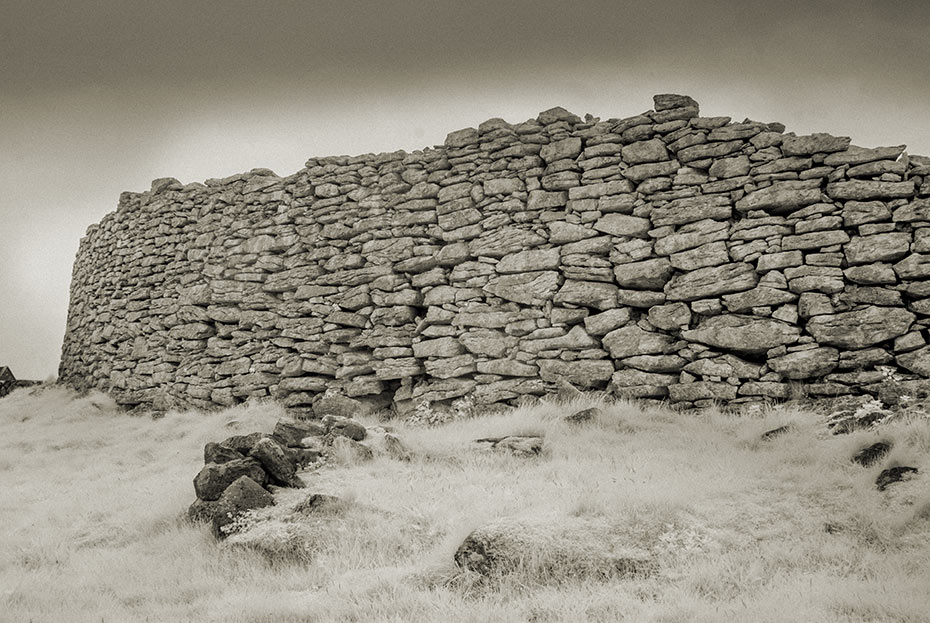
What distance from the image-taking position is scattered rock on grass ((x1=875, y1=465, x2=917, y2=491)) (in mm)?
5566

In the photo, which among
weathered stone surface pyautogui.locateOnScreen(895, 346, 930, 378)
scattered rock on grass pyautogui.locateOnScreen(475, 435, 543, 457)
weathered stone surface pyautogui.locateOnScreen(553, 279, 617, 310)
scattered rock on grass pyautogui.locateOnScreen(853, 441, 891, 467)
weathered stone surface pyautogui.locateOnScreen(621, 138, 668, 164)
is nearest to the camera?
scattered rock on grass pyautogui.locateOnScreen(853, 441, 891, 467)

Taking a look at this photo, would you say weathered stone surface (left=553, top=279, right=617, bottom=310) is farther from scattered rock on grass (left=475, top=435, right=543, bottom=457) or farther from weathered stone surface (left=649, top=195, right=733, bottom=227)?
scattered rock on grass (left=475, top=435, right=543, bottom=457)

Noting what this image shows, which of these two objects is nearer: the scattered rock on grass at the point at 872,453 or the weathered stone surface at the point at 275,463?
the scattered rock on grass at the point at 872,453

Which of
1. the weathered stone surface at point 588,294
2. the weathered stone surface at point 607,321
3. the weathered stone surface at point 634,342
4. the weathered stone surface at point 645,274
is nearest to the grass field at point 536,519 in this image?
the weathered stone surface at point 634,342

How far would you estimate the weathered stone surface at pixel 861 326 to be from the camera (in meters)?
8.38

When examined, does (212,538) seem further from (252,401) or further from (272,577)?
(252,401)

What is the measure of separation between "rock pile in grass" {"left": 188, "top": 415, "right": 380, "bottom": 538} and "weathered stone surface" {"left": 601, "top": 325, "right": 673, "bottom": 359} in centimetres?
373

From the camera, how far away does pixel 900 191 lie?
28.7 ft

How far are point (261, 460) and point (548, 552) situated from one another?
3.52 metres

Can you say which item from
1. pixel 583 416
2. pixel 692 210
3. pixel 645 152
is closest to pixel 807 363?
pixel 692 210

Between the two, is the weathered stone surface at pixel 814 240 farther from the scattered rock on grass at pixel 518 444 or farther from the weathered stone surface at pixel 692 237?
the scattered rock on grass at pixel 518 444

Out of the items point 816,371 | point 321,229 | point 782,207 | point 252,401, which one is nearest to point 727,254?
point 782,207

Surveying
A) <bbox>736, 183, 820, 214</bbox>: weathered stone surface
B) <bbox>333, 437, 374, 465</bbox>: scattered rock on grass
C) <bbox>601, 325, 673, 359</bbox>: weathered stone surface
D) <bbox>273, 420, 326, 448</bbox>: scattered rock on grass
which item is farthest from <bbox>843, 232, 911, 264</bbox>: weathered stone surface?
<bbox>273, 420, 326, 448</bbox>: scattered rock on grass

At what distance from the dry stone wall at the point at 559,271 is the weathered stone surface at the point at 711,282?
28mm
